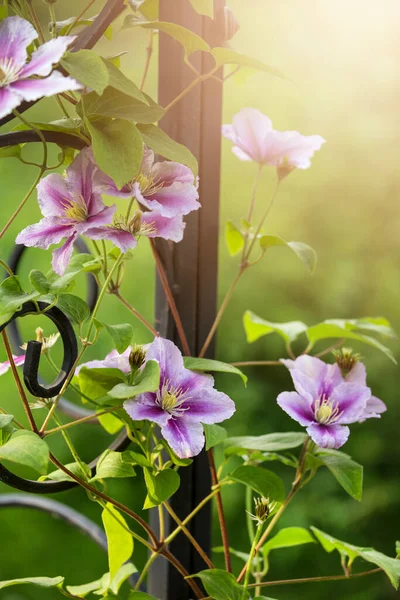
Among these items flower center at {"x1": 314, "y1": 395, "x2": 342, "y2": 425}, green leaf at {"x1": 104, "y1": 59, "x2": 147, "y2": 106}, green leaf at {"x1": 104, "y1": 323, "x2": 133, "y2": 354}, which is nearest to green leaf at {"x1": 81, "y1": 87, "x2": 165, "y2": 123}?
green leaf at {"x1": 104, "y1": 59, "x2": 147, "y2": 106}

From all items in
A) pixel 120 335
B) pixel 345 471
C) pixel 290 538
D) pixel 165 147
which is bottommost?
pixel 290 538

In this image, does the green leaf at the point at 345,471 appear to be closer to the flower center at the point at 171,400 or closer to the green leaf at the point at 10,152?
the flower center at the point at 171,400

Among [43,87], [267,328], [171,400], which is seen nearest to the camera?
[43,87]

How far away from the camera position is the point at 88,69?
33 cm

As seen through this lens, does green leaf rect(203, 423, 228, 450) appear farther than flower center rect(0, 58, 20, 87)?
Yes

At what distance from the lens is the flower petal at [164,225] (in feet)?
1.35

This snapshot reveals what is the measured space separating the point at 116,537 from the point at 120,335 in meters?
0.16

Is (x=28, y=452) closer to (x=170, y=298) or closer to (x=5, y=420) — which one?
(x=5, y=420)

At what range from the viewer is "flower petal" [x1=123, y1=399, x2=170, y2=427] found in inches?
15.1

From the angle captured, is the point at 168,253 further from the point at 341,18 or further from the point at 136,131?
the point at 341,18

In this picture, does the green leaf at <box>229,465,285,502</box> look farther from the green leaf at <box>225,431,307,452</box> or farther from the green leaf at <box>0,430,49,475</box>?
the green leaf at <box>0,430,49,475</box>

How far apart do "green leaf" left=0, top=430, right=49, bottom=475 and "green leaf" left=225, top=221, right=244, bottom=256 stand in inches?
11.5

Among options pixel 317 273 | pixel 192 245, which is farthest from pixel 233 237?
pixel 317 273

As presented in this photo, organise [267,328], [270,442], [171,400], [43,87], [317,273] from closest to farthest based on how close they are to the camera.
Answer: [43,87] → [171,400] → [270,442] → [267,328] → [317,273]
